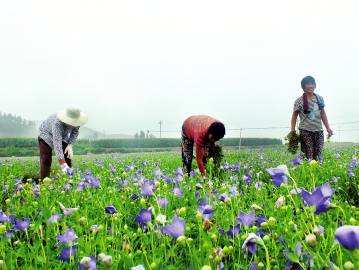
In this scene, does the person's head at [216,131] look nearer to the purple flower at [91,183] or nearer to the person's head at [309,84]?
the purple flower at [91,183]

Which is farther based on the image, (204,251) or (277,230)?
(277,230)

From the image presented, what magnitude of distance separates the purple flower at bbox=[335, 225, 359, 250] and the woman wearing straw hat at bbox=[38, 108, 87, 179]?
5.05 m

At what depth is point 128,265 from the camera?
2.40 m

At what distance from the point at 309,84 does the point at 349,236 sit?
6257mm

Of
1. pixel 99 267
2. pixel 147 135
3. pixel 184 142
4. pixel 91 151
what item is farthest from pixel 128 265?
pixel 147 135

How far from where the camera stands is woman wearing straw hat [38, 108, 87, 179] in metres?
6.38

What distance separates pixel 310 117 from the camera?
24.4 ft

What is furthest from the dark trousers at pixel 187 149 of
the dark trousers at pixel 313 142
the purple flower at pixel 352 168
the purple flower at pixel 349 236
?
the purple flower at pixel 349 236

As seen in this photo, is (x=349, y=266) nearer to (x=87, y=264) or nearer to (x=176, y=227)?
(x=176, y=227)

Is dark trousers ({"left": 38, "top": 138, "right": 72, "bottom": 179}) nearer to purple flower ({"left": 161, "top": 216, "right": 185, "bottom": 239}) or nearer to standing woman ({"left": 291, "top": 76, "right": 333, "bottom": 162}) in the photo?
standing woman ({"left": 291, "top": 76, "right": 333, "bottom": 162})

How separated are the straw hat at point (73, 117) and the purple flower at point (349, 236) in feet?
17.5

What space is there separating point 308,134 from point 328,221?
14.6 feet

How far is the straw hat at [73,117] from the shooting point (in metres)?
6.36

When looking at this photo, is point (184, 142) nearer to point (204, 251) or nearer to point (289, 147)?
point (289, 147)
